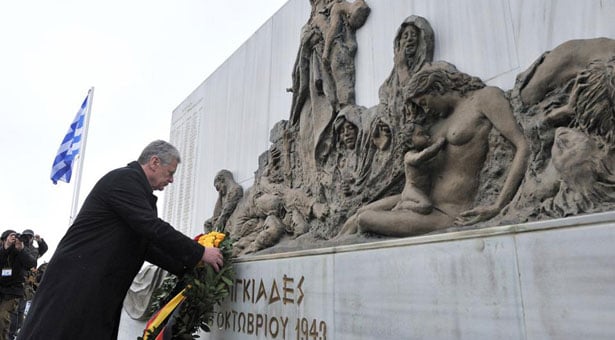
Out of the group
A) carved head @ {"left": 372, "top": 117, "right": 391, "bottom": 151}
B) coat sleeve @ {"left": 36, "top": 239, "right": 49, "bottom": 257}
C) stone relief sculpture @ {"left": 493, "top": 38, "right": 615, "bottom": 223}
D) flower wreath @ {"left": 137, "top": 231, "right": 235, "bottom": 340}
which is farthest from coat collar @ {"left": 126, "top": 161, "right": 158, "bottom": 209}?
coat sleeve @ {"left": 36, "top": 239, "right": 49, "bottom": 257}

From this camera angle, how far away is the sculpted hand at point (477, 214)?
2.54 meters

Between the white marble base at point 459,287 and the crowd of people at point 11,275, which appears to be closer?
the white marble base at point 459,287

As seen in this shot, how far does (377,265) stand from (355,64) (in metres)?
2.82

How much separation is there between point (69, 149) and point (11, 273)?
22.0ft

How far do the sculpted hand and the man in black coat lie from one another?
1.79 metres

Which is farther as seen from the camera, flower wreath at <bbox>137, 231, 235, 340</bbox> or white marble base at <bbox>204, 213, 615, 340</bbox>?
flower wreath at <bbox>137, 231, 235, 340</bbox>

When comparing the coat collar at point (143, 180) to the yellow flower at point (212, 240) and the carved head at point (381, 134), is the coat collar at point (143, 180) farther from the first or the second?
the carved head at point (381, 134)

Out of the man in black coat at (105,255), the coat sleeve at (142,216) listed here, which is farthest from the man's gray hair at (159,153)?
the coat sleeve at (142,216)

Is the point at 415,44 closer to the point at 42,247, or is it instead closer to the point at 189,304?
the point at 189,304

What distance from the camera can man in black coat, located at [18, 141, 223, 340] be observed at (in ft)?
8.04

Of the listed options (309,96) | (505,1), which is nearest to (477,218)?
(505,1)

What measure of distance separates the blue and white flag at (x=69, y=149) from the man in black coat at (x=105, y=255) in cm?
943

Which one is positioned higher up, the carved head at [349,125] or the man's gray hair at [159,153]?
the carved head at [349,125]

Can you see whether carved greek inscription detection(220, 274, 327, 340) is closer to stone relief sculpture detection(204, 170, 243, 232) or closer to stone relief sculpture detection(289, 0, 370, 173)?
stone relief sculpture detection(289, 0, 370, 173)
